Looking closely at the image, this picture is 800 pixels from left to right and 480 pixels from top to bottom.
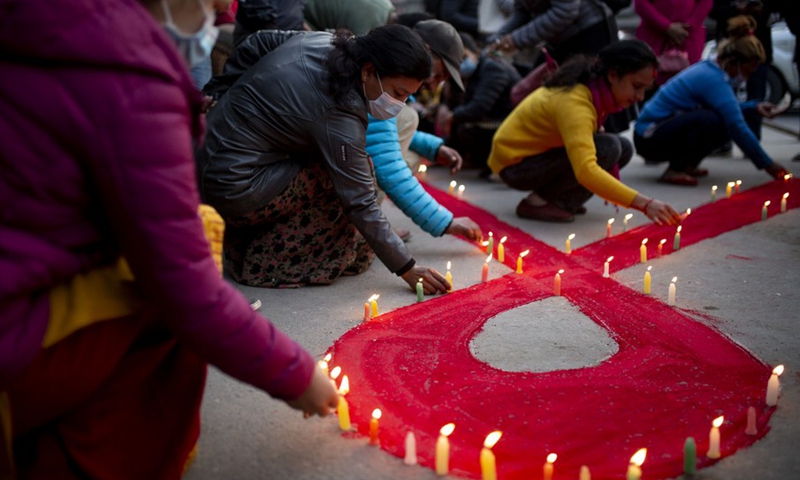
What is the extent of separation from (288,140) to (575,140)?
5.50 feet

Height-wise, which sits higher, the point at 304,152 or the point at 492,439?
the point at 304,152

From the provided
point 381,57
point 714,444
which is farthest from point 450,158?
point 714,444

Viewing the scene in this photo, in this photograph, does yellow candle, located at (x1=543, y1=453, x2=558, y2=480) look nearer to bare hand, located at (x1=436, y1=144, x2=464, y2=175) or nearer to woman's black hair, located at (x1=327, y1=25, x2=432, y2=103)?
woman's black hair, located at (x1=327, y1=25, x2=432, y2=103)

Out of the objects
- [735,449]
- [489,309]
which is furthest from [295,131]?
[735,449]

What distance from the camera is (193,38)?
159cm

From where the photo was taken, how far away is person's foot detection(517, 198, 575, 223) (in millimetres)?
4516

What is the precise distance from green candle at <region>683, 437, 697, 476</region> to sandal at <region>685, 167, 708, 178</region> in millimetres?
4155

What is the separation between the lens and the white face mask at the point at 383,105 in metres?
2.93

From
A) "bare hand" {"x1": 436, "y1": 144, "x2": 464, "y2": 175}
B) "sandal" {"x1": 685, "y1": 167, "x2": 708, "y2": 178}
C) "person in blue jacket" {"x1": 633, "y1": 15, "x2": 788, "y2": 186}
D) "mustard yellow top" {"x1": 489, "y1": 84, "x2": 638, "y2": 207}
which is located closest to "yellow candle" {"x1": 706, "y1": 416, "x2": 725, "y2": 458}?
"mustard yellow top" {"x1": 489, "y1": 84, "x2": 638, "y2": 207}

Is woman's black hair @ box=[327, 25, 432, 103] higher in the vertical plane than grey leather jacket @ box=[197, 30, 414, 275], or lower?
higher

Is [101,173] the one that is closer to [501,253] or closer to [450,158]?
[501,253]

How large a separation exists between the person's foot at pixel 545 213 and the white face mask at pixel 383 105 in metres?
1.80

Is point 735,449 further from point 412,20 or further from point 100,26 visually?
point 412,20

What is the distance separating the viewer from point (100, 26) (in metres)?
1.36
